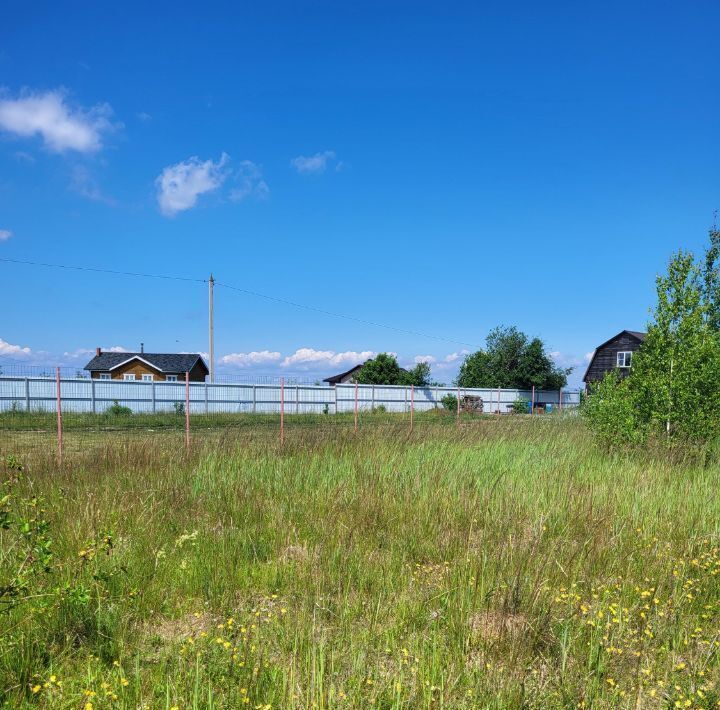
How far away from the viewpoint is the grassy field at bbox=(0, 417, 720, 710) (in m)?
2.73

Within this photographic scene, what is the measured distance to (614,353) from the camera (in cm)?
5031

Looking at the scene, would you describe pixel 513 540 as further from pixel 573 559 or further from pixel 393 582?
pixel 393 582

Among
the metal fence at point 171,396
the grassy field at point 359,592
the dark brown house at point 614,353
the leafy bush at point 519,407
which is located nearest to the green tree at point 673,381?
the grassy field at point 359,592

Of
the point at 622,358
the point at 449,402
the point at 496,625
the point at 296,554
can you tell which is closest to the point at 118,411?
the point at 296,554

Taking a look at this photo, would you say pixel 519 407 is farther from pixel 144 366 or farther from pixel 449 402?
pixel 144 366

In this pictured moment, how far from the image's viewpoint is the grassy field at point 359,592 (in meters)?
2.73

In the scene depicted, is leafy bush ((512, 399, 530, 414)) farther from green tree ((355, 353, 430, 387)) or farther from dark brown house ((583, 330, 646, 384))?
dark brown house ((583, 330, 646, 384))

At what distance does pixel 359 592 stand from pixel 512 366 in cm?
4671

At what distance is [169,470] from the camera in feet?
24.3

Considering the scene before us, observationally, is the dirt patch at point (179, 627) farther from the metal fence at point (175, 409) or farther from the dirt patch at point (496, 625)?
the metal fence at point (175, 409)

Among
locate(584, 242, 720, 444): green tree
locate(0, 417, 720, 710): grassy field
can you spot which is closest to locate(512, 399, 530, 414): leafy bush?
locate(584, 242, 720, 444): green tree

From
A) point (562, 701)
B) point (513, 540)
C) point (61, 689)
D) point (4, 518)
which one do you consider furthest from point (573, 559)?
point (4, 518)

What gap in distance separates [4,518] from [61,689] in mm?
970

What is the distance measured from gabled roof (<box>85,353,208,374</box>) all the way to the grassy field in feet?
152
